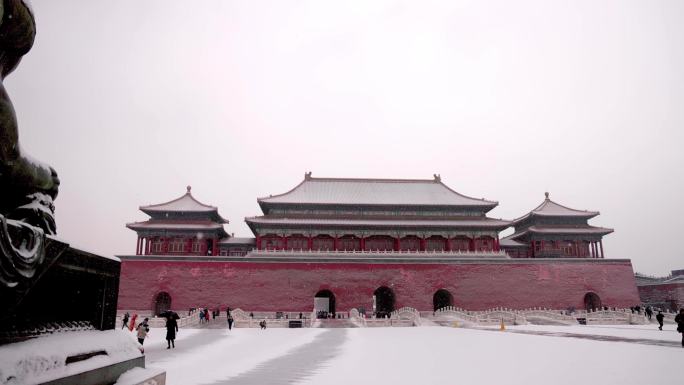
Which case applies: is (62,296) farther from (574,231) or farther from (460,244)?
(574,231)

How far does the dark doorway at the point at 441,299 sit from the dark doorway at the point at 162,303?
66.7 feet

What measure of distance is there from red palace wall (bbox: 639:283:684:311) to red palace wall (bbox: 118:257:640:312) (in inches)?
387

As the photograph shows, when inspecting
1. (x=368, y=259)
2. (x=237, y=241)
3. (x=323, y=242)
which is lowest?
(x=368, y=259)

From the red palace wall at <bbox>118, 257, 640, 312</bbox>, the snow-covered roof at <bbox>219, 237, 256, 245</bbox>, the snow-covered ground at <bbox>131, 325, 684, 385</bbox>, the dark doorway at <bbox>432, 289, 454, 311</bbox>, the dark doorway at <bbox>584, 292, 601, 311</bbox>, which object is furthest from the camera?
the snow-covered roof at <bbox>219, 237, 256, 245</bbox>

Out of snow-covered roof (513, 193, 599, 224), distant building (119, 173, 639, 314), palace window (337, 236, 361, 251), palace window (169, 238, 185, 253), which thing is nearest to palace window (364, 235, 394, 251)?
distant building (119, 173, 639, 314)

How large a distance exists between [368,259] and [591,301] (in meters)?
18.9

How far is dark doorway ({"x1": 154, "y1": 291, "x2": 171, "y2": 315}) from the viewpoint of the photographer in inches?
1247

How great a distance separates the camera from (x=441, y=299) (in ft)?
117

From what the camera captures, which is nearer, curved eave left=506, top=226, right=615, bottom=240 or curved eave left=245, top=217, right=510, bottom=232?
curved eave left=245, top=217, right=510, bottom=232

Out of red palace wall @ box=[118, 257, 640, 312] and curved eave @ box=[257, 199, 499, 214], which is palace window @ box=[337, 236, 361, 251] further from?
red palace wall @ box=[118, 257, 640, 312]

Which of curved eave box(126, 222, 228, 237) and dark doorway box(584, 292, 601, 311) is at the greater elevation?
curved eave box(126, 222, 228, 237)

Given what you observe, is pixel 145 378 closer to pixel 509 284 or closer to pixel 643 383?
pixel 643 383

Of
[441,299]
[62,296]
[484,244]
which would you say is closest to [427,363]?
[62,296]

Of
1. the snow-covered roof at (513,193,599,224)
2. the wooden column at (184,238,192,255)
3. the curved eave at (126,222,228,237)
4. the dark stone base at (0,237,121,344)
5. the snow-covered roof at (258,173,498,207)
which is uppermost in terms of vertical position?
the snow-covered roof at (258,173,498,207)
